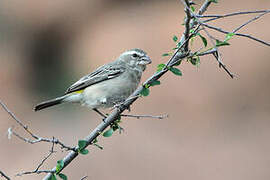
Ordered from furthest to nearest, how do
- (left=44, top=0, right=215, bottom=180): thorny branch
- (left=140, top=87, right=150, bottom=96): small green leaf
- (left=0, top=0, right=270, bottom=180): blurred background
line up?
(left=0, top=0, right=270, bottom=180): blurred background, (left=140, top=87, right=150, bottom=96): small green leaf, (left=44, top=0, right=215, bottom=180): thorny branch

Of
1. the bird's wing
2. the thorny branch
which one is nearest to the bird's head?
the bird's wing

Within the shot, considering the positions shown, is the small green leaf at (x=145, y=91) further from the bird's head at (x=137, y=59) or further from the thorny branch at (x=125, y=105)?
the bird's head at (x=137, y=59)

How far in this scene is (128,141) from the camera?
11.8m

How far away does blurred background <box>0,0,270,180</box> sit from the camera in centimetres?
1148

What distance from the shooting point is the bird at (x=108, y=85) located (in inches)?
237

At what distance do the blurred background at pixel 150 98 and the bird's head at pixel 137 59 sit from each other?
5307 mm

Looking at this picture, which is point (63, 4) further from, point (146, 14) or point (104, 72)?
point (104, 72)

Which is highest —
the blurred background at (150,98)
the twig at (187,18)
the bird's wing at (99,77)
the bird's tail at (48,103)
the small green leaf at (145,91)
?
the blurred background at (150,98)

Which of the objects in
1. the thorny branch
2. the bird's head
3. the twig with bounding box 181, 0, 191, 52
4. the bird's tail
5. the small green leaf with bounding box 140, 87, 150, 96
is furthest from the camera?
the bird's head

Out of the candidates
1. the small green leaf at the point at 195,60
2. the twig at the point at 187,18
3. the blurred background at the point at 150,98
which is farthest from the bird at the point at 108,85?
the blurred background at the point at 150,98

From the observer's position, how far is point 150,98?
40.0ft

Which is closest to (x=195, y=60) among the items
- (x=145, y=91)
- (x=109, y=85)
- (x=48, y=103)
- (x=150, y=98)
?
(x=145, y=91)

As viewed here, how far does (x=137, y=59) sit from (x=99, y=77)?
591 mm

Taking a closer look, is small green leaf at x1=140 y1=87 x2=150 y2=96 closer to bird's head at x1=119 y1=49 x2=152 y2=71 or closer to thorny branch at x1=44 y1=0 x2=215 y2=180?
thorny branch at x1=44 y1=0 x2=215 y2=180
